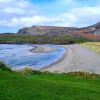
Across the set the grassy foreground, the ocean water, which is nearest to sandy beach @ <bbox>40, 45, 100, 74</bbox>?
the ocean water

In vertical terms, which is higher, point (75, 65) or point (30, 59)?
point (30, 59)

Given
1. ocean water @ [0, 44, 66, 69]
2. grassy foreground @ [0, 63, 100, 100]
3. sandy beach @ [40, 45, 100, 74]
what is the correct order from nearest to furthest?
grassy foreground @ [0, 63, 100, 100], sandy beach @ [40, 45, 100, 74], ocean water @ [0, 44, 66, 69]

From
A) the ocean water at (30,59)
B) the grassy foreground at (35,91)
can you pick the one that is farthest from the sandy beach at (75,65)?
the grassy foreground at (35,91)

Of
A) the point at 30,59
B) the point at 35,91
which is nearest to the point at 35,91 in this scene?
the point at 35,91

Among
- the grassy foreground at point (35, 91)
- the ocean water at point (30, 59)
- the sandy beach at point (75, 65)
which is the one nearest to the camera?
the grassy foreground at point (35, 91)

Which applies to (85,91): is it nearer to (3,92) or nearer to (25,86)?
(25,86)

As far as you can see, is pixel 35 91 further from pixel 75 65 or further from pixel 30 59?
pixel 30 59

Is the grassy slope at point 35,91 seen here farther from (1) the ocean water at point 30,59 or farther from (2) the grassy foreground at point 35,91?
(1) the ocean water at point 30,59

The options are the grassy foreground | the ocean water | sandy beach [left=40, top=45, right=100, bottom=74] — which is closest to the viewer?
the grassy foreground

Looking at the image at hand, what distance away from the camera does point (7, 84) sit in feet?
51.8

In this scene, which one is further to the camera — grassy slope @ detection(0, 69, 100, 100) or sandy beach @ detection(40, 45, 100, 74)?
sandy beach @ detection(40, 45, 100, 74)

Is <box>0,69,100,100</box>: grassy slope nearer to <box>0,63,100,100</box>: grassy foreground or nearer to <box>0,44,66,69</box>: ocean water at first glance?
<box>0,63,100,100</box>: grassy foreground

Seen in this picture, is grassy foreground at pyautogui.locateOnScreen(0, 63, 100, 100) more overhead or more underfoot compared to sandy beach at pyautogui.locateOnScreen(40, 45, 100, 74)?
more overhead

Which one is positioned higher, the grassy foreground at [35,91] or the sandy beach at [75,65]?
the grassy foreground at [35,91]
